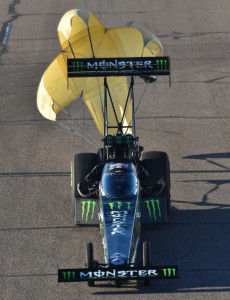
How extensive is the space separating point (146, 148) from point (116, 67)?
4.14 metres

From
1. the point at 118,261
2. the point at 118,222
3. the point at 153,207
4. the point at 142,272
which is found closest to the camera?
the point at 142,272

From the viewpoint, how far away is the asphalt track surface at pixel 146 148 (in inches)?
632

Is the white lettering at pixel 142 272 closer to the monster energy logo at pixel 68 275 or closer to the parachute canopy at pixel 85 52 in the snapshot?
the monster energy logo at pixel 68 275

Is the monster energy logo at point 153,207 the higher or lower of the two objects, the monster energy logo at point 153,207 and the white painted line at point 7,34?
the lower

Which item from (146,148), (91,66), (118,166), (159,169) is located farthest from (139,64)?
(146,148)

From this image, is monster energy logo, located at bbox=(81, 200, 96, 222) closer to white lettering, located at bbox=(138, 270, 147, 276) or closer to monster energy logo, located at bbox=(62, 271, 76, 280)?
monster energy logo, located at bbox=(62, 271, 76, 280)

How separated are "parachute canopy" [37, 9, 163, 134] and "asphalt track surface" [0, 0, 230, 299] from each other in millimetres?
1678

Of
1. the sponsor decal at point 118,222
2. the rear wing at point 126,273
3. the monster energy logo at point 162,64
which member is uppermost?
the monster energy logo at point 162,64

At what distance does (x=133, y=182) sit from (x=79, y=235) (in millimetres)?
2016

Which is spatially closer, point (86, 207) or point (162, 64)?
point (86, 207)

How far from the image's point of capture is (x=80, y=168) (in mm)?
18297

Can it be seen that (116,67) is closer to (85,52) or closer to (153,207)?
(85,52)

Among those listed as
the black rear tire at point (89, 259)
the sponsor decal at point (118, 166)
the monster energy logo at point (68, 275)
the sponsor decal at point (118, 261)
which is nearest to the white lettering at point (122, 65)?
the sponsor decal at point (118, 166)

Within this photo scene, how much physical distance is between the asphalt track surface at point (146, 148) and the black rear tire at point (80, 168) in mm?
754
